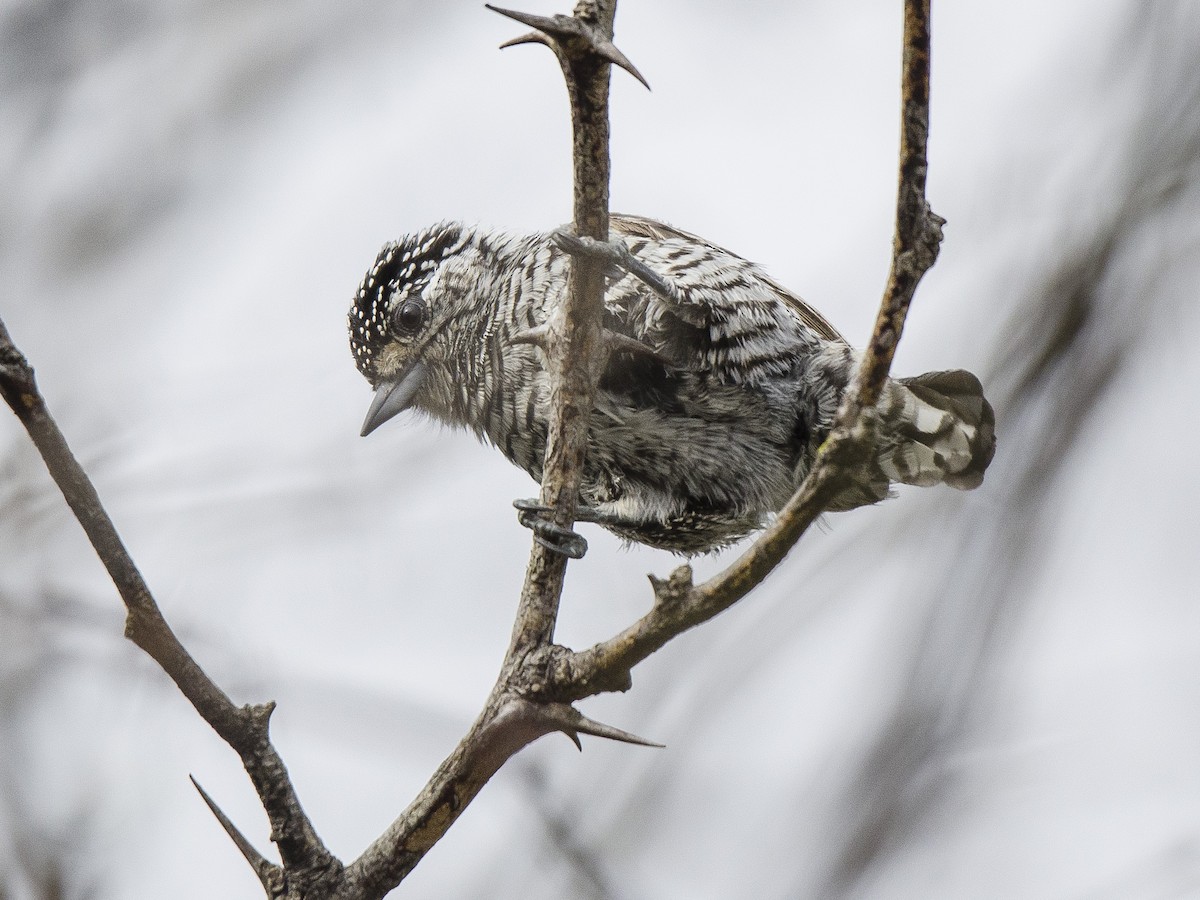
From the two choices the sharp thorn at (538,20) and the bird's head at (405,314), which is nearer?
the sharp thorn at (538,20)

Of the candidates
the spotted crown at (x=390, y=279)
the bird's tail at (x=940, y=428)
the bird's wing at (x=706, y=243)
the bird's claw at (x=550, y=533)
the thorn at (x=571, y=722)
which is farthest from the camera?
the spotted crown at (x=390, y=279)

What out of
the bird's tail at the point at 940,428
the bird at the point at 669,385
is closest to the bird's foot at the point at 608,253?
the bird at the point at 669,385

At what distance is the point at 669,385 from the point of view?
3525 millimetres

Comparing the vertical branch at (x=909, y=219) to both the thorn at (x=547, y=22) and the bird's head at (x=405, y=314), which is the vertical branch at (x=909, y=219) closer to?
the thorn at (x=547, y=22)

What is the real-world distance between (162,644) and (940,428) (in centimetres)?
243

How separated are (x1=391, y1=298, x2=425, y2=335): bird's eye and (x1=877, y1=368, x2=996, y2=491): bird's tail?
65.3 inches

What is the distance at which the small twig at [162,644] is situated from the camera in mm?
1694

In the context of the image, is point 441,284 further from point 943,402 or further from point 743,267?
point 943,402

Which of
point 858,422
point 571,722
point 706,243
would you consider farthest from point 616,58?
point 706,243

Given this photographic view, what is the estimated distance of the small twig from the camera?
66.7 inches

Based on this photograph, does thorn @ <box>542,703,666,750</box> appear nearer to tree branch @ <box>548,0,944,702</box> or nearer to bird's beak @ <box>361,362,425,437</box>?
tree branch @ <box>548,0,944,702</box>

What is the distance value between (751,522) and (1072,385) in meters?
2.04

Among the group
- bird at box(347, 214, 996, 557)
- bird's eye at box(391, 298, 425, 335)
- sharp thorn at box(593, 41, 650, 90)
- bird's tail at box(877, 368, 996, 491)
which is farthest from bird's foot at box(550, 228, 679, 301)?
bird's eye at box(391, 298, 425, 335)

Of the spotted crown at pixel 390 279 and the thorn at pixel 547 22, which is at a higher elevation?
the spotted crown at pixel 390 279
